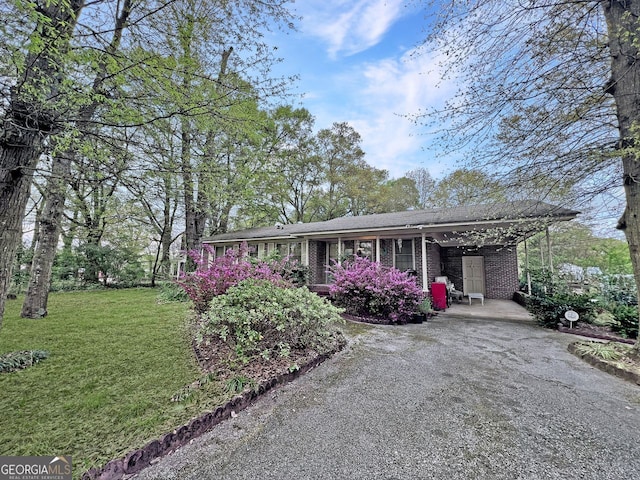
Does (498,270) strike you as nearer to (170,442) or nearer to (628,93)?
(628,93)

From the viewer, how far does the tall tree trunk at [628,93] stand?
384cm

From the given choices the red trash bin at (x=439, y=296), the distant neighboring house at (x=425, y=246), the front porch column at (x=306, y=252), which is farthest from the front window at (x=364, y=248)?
the red trash bin at (x=439, y=296)

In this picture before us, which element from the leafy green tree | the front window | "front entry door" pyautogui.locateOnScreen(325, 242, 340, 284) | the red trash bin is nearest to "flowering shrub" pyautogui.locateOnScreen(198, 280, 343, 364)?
the leafy green tree

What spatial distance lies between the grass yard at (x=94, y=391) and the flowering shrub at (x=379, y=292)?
4.28 m

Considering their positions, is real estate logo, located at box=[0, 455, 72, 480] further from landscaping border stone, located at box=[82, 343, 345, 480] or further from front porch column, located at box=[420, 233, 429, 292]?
front porch column, located at box=[420, 233, 429, 292]

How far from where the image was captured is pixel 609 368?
3.80 meters

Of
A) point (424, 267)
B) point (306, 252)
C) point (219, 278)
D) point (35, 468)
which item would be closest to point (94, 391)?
point (35, 468)

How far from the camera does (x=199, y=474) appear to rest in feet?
6.00

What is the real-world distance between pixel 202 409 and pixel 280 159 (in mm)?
16006

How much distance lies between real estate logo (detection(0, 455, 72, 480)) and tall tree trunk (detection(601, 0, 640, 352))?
22.3 feet

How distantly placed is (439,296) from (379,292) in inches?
124

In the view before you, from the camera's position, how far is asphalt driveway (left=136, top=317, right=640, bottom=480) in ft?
6.30

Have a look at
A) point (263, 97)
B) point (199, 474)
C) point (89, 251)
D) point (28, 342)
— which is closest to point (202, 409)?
point (199, 474)

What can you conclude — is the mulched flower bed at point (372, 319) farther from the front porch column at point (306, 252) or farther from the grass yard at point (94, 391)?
the front porch column at point (306, 252)
